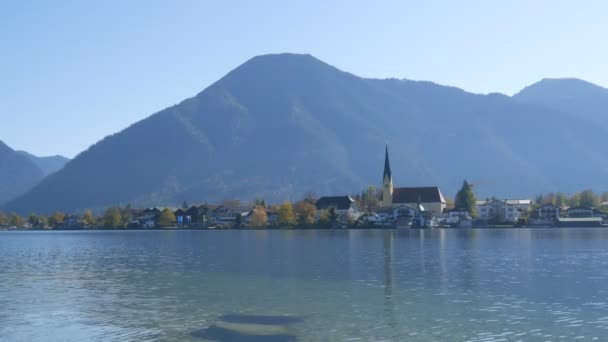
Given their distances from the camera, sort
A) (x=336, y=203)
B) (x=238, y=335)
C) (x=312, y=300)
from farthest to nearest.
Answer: (x=336, y=203) < (x=312, y=300) < (x=238, y=335)

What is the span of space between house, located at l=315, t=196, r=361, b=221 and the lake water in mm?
120013

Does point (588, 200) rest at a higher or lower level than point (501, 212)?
higher

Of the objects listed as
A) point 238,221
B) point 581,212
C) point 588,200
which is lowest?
point 238,221

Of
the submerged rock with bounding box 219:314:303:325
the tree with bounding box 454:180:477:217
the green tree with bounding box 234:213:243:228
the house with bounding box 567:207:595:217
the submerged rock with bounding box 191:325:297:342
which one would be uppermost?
the tree with bounding box 454:180:477:217

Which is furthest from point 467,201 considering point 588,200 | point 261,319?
point 261,319

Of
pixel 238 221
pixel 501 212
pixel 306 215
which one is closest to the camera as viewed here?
pixel 501 212

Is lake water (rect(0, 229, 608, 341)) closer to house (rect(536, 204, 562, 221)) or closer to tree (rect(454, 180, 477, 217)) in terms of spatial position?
tree (rect(454, 180, 477, 217))

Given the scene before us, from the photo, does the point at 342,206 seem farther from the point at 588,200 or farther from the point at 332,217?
the point at 588,200

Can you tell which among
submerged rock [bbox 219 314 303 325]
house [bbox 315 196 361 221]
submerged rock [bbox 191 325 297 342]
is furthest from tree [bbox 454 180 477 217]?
submerged rock [bbox 191 325 297 342]

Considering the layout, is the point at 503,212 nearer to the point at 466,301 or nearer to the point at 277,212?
the point at 277,212

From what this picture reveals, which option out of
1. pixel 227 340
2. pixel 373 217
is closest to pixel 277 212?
pixel 373 217

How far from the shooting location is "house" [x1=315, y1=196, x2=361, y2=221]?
599 feet

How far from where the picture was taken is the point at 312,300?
35875mm

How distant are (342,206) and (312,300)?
155 m
